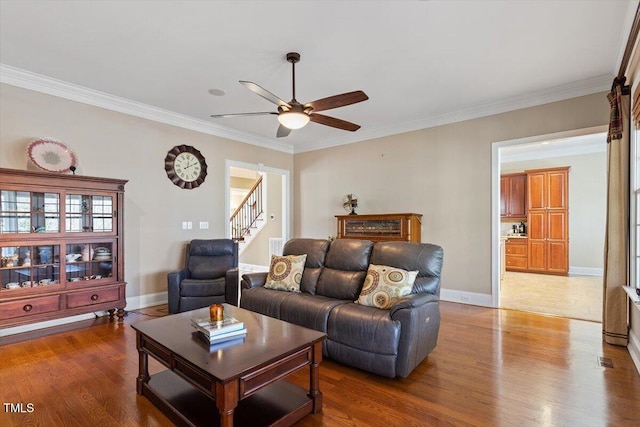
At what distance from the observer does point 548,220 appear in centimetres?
729

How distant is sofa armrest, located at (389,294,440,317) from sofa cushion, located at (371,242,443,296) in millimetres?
145

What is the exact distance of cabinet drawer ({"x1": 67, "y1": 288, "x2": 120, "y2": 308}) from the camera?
3.58 metres

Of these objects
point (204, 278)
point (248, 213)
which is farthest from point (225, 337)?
point (248, 213)

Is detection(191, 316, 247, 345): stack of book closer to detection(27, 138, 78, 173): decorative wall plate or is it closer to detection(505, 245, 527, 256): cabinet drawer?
detection(27, 138, 78, 173): decorative wall plate

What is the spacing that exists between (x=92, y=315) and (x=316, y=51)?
423cm

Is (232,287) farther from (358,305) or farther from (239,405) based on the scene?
(239,405)

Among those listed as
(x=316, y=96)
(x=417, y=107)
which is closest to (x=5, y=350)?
(x=316, y=96)

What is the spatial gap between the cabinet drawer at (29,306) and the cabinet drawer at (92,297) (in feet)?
0.44

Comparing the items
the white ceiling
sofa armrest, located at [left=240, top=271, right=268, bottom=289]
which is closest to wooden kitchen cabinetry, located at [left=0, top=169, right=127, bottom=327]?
the white ceiling

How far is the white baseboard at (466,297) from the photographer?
4486 millimetres

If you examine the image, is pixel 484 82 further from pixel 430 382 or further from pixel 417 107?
pixel 430 382

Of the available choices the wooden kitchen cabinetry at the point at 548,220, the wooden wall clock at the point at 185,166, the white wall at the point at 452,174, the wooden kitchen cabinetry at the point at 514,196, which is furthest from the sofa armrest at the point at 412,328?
the wooden kitchen cabinetry at the point at 514,196

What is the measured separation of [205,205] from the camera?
5.30 metres

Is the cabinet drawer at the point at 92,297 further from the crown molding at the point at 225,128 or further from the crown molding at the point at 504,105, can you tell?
the crown molding at the point at 504,105
